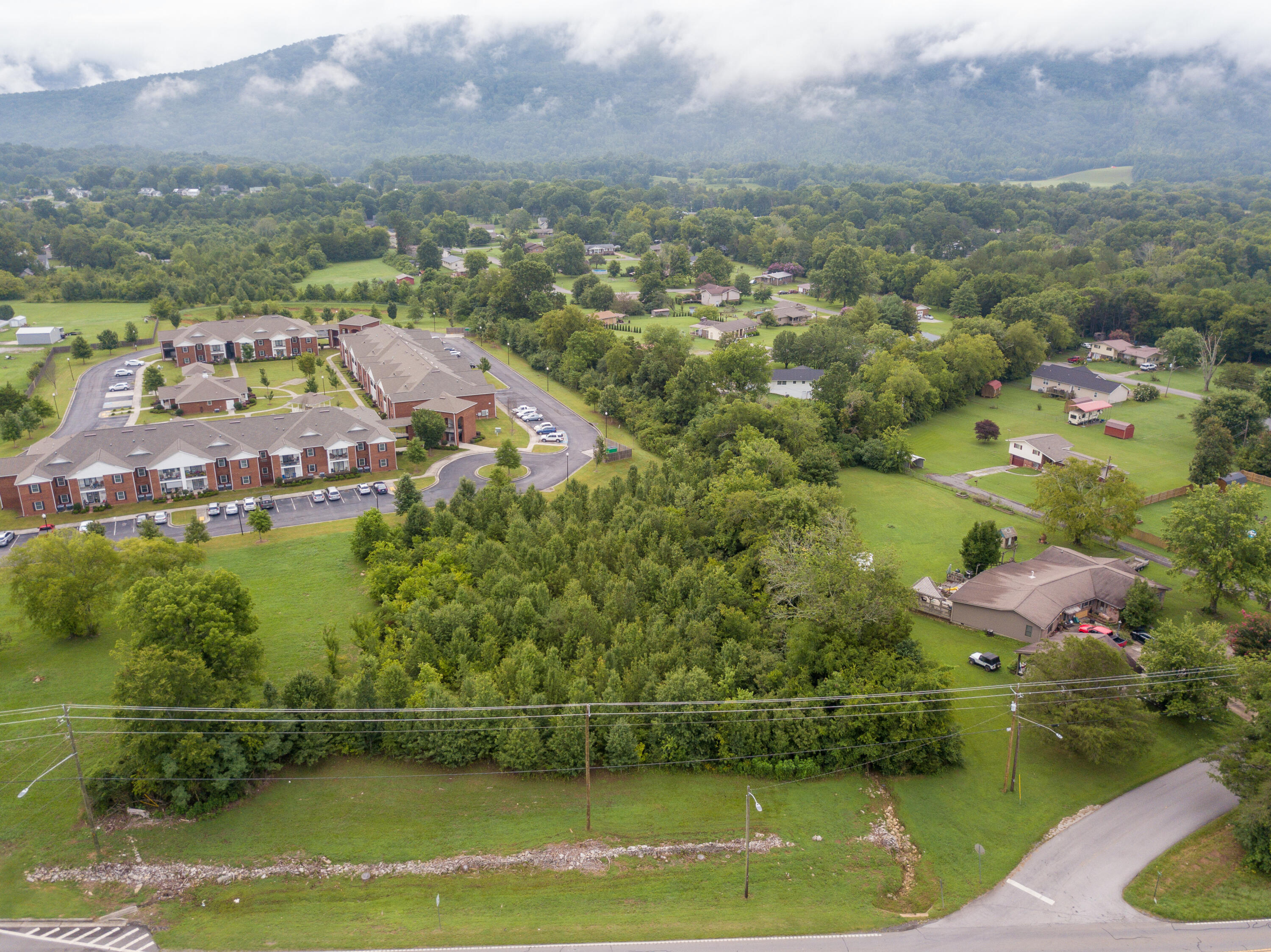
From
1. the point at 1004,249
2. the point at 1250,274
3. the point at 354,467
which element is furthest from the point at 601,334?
the point at 1250,274

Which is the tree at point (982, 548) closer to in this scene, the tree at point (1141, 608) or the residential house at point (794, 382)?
the tree at point (1141, 608)

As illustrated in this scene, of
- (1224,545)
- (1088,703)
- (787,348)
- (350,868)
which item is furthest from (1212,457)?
(350,868)

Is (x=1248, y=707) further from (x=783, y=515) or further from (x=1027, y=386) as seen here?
(x=1027, y=386)

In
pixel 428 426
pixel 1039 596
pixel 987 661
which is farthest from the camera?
pixel 428 426

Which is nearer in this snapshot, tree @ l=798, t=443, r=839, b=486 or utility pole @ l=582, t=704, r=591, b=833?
utility pole @ l=582, t=704, r=591, b=833

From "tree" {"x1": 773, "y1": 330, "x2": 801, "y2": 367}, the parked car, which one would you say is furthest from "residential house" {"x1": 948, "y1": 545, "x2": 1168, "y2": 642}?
"tree" {"x1": 773, "y1": 330, "x2": 801, "y2": 367}

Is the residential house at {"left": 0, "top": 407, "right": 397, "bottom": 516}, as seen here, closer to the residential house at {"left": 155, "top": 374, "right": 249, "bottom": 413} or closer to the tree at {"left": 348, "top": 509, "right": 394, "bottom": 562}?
the residential house at {"left": 155, "top": 374, "right": 249, "bottom": 413}

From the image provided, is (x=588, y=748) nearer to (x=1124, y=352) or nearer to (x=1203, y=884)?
(x=1203, y=884)
